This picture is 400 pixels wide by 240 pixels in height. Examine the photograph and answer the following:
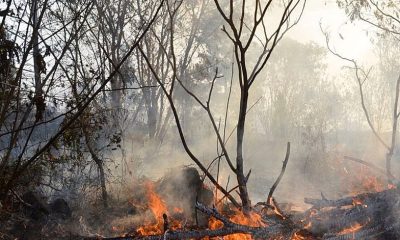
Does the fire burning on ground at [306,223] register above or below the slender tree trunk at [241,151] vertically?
below

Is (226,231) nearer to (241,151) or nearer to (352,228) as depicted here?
(241,151)

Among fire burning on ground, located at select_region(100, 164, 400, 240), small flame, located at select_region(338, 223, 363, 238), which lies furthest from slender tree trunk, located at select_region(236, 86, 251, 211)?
small flame, located at select_region(338, 223, 363, 238)

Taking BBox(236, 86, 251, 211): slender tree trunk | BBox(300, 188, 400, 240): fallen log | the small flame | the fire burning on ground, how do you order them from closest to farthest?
BBox(236, 86, 251, 211): slender tree trunk → the fire burning on ground → BBox(300, 188, 400, 240): fallen log → the small flame

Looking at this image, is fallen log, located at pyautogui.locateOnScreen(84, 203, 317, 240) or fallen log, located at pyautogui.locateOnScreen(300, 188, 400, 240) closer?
fallen log, located at pyautogui.locateOnScreen(84, 203, 317, 240)

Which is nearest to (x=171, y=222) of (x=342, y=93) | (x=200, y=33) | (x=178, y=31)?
(x=178, y=31)

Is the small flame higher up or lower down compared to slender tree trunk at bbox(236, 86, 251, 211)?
lower down

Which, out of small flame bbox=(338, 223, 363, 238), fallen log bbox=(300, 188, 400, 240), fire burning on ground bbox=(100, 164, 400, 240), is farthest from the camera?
small flame bbox=(338, 223, 363, 238)

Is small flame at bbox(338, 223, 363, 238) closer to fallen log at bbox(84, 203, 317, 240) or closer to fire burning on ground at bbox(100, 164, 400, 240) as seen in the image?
fire burning on ground at bbox(100, 164, 400, 240)

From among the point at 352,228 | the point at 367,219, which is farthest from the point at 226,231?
the point at 367,219

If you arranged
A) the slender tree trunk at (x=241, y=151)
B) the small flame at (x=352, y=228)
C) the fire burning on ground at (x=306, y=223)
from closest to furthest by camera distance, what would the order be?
the slender tree trunk at (x=241, y=151), the fire burning on ground at (x=306, y=223), the small flame at (x=352, y=228)

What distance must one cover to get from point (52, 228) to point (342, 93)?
4757 cm

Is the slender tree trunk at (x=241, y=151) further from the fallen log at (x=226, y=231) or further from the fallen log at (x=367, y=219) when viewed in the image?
the fallen log at (x=367, y=219)

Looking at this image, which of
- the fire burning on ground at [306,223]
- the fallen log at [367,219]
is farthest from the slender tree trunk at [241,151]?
the fallen log at [367,219]

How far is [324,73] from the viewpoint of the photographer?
4056 cm
